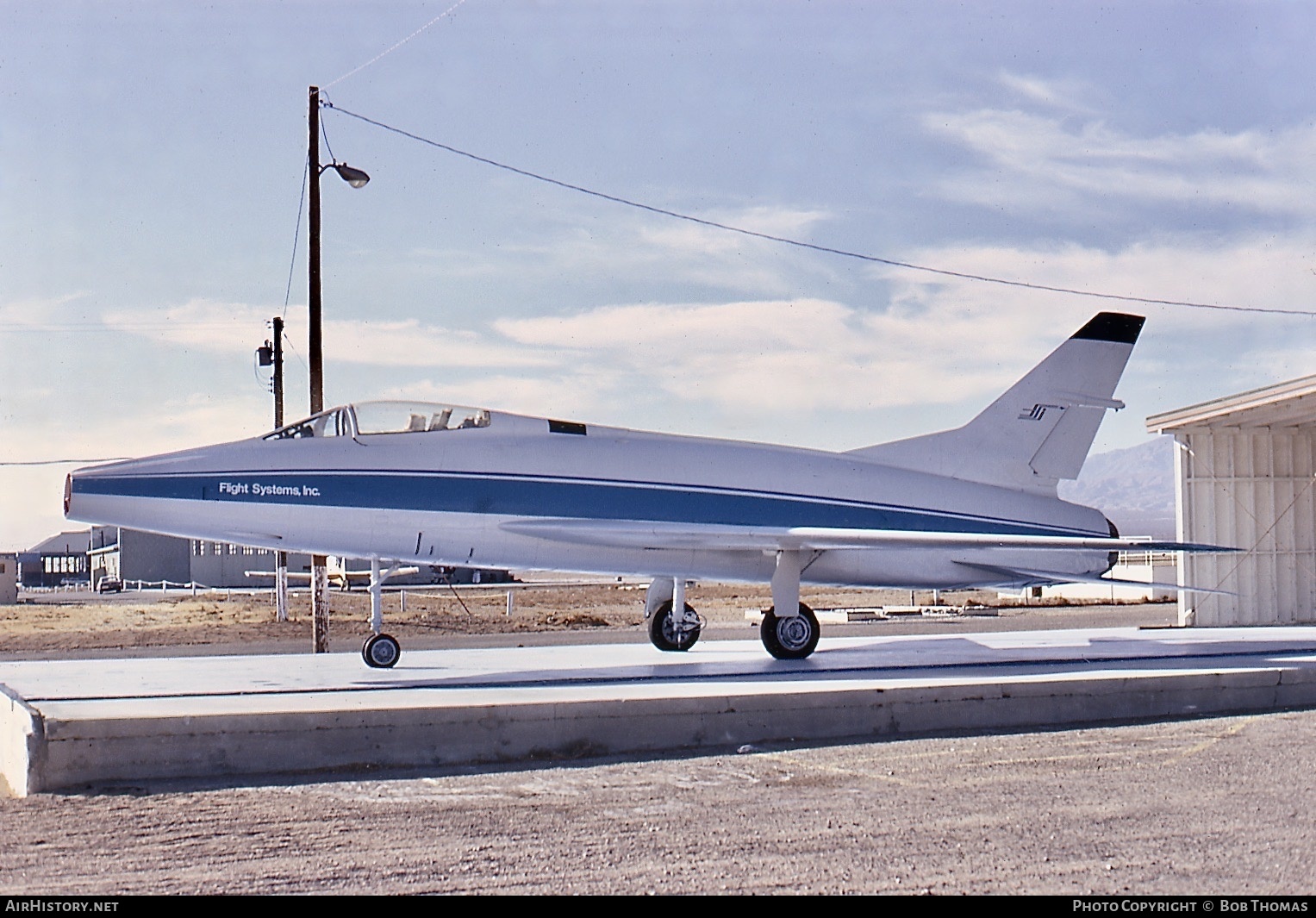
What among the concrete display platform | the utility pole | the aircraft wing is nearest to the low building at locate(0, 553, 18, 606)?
the utility pole

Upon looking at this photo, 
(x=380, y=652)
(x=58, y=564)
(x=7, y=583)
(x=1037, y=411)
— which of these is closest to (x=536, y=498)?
(x=380, y=652)

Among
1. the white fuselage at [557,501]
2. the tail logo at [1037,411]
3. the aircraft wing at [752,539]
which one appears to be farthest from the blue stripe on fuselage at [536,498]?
the tail logo at [1037,411]

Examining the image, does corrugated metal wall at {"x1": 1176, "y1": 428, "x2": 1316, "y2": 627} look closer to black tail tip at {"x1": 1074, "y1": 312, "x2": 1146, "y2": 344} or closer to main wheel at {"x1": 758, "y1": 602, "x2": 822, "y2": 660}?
black tail tip at {"x1": 1074, "y1": 312, "x2": 1146, "y2": 344}

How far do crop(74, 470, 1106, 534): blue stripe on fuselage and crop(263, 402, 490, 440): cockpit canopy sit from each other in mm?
585

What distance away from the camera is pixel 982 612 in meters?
41.8

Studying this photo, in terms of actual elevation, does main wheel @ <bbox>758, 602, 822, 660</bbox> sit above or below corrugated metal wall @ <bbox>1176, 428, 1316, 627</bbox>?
below

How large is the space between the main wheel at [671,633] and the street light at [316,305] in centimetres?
678

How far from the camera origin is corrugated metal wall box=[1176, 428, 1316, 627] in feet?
74.0

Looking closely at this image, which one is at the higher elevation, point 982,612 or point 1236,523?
point 1236,523

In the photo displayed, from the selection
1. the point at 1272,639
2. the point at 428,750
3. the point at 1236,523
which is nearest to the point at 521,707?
the point at 428,750

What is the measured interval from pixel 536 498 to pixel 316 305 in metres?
8.61

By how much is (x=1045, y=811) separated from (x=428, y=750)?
4391 millimetres

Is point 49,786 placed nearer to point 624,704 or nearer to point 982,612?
point 624,704

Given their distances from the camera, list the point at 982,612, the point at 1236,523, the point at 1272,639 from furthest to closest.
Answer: the point at 982,612
the point at 1236,523
the point at 1272,639
